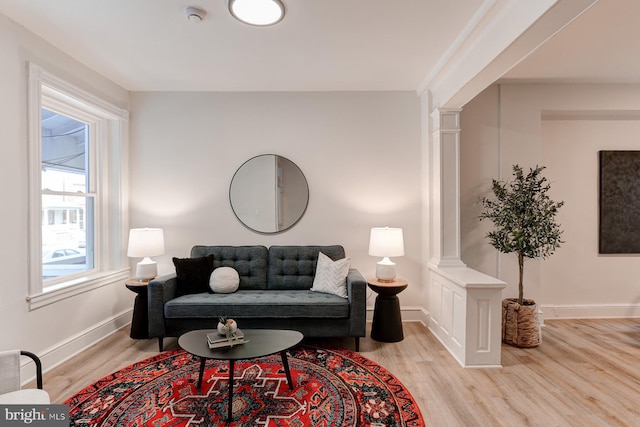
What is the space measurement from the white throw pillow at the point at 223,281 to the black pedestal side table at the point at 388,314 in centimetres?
143

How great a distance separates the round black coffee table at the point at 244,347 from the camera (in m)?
2.11

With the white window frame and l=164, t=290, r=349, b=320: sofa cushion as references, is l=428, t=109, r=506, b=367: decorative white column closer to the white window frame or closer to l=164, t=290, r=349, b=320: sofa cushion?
l=164, t=290, r=349, b=320: sofa cushion

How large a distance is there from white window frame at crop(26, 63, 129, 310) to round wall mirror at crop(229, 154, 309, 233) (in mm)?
1338

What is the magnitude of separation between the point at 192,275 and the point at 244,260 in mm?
572

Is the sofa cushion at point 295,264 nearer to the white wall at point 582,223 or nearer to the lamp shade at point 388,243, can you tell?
the lamp shade at point 388,243

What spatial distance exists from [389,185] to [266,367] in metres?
2.41

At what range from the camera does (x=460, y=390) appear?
2432 millimetres

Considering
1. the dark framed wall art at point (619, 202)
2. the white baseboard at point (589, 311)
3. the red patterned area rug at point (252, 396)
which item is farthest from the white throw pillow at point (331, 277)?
the dark framed wall art at point (619, 202)

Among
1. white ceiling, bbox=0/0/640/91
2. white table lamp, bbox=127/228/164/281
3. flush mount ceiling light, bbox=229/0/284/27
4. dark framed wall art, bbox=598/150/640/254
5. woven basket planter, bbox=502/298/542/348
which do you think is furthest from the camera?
dark framed wall art, bbox=598/150/640/254

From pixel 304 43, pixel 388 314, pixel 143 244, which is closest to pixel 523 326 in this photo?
pixel 388 314

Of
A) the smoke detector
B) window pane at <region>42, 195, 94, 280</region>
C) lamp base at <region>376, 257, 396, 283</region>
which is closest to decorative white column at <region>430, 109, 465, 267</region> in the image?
lamp base at <region>376, 257, 396, 283</region>

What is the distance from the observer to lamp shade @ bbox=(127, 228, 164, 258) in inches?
135

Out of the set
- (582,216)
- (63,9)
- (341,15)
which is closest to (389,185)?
(341,15)

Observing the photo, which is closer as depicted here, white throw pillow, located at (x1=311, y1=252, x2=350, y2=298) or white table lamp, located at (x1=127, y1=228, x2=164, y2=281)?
white throw pillow, located at (x1=311, y1=252, x2=350, y2=298)
